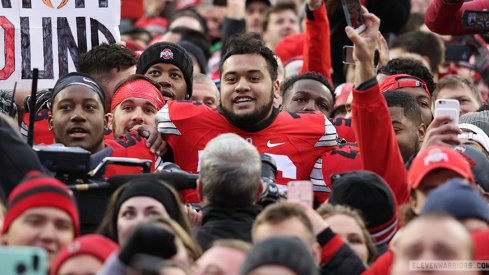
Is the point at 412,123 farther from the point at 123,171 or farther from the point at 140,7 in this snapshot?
the point at 140,7

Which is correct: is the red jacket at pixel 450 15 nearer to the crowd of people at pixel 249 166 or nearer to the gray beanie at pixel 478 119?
the crowd of people at pixel 249 166

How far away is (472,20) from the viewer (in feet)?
32.2

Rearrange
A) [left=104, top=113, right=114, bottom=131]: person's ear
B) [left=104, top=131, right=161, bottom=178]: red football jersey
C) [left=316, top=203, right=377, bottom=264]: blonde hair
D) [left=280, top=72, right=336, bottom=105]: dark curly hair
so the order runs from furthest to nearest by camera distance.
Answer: [left=280, top=72, right=336, bottom=105]: dark curly hair < [left=104, top=113, right=114, bottom=131]: person's ear < [left=104, top=131, right=161, bottom=178]: red football jersey < [left=316, top=203, right=377, bottom=264]: blonde hair

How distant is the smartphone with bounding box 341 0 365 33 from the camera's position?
356 inches

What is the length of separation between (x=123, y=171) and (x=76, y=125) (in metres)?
0.44

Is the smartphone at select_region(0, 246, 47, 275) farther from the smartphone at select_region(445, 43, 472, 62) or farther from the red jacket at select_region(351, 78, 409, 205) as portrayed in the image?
the smartphone at select_region(445, 43, 472, 62)

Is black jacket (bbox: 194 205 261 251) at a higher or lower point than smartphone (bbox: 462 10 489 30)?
lower

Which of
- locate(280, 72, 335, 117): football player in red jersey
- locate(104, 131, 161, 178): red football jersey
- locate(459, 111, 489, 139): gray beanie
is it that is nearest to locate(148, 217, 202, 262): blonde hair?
locate(104, 131, 161, 178): red football jersey

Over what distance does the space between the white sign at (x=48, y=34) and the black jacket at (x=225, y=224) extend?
2784mm

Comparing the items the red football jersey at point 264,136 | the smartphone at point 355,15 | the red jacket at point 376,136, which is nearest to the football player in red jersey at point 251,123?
the red football jersey at point 264,136

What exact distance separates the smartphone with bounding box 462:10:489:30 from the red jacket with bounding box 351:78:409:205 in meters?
1.34

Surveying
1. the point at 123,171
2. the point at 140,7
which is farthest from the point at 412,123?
the point at 140,7

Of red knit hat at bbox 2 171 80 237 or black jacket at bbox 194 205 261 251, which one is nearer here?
red knit hat at bbox 2 171 80 237

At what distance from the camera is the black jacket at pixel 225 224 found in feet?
25.5
